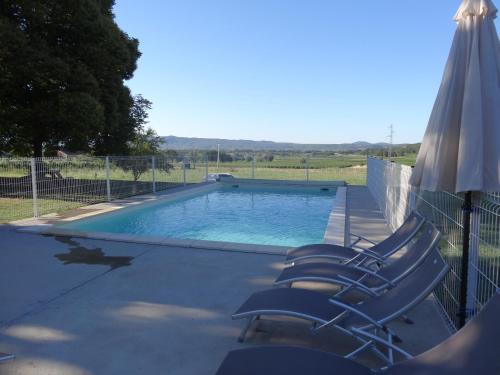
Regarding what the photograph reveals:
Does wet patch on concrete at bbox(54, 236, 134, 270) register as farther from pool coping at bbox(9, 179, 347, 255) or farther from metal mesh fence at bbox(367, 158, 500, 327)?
metal mesh fence at bbox(367, 158, 500, 327)

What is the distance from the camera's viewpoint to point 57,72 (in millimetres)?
11641

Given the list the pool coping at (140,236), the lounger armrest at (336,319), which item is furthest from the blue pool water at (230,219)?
the lounger armrest at (336,319)

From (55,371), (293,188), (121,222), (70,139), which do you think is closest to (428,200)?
(55,371)

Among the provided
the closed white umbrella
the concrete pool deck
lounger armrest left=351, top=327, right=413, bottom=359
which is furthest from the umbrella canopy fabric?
the concrete pool deck

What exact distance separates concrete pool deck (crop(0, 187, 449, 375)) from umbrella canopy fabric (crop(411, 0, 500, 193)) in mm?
1399

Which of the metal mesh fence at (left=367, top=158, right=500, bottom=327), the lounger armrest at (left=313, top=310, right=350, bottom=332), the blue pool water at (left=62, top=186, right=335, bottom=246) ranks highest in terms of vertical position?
the metal mesh fence at (left=367, top=158, right=500, bottom=327)

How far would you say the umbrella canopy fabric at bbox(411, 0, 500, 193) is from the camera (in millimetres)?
2506

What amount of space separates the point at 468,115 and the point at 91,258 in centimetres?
489

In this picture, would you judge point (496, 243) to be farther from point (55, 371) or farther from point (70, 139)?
point (70, 139)

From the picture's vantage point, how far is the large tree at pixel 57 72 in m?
11.3

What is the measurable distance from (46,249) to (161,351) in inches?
150

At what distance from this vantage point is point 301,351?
7.66 feet

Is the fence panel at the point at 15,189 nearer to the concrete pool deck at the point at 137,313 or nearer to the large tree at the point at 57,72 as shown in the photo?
the large tree at the point at 57,72

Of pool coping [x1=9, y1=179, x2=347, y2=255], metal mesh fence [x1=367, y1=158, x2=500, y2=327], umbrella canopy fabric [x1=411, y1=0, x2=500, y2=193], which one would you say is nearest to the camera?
umbrella canopy fabric [x1=411, y1=0, x2=500, y2=193]
